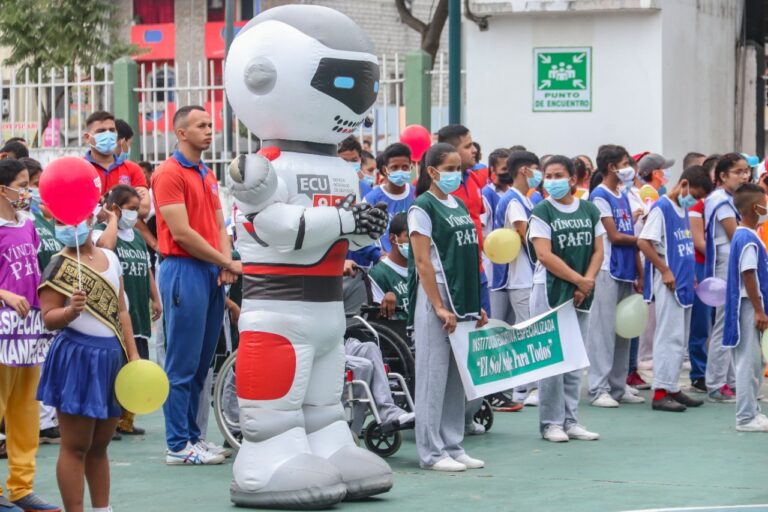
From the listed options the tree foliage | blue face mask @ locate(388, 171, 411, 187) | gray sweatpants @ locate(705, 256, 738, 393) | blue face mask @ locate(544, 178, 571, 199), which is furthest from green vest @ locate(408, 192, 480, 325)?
the tree foliage

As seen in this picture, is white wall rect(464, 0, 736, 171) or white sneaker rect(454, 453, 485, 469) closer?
white sneaker rect(454, 453, 485, 469)

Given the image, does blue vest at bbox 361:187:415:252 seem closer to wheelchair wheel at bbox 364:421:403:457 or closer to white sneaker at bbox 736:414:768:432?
wheelchair wheel at bbox 364:421:403:457

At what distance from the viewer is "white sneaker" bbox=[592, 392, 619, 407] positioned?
11086mm

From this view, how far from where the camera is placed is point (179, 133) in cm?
880

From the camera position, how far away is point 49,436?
31.5 feet

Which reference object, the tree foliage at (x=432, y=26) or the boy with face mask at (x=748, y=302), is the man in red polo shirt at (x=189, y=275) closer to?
the boy with face mask at (x=748, y=302)

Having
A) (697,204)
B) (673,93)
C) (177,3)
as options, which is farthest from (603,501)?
(177,3)

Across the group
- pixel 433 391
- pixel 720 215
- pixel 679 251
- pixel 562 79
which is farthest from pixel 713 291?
pixel 562 79

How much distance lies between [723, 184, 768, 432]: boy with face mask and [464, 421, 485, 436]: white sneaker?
177 centimetres

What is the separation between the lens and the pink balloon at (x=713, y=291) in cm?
1119

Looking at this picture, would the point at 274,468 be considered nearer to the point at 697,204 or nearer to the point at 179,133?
the point at 179,133

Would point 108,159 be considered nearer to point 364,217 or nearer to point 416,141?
point 416,141

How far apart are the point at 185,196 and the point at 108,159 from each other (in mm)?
2165

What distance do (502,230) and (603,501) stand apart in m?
3.52
